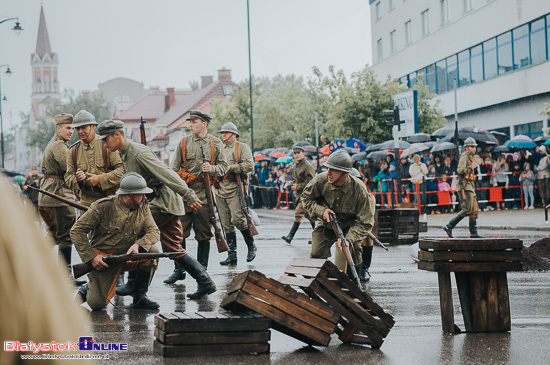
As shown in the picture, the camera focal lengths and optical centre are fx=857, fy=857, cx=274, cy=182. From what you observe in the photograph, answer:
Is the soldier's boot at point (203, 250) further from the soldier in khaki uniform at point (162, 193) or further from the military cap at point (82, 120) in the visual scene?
the military cap at point (82, 120)

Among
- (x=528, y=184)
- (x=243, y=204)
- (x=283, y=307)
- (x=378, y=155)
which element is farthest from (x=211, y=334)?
(x=378, y=155)

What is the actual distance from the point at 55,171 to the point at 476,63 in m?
34.2

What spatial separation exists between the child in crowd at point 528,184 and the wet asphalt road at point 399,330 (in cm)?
1461

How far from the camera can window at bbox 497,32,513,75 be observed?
38656 mm

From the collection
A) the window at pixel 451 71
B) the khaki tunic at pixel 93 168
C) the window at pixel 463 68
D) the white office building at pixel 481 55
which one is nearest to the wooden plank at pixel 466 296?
the khaki tunic at pixel 93 168

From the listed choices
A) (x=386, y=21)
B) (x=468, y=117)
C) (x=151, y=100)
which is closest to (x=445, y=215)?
(x=468, y=117)

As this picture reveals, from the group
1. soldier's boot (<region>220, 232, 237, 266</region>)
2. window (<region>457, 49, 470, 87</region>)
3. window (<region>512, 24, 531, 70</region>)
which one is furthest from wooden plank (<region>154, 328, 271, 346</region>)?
window (<region>457, 49, 470, 87</region>)

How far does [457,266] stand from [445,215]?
20.0m

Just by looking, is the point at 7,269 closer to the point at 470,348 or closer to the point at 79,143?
the point at 470,348

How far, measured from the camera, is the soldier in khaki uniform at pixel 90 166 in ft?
31.8

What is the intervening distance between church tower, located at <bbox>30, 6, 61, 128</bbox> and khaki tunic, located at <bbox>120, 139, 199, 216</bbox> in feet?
600

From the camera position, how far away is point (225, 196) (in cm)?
1302

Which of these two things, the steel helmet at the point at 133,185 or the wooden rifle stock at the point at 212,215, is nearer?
the steel helmet at the point at 133,185

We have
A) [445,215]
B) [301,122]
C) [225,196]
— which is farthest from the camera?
A: [301,122]
